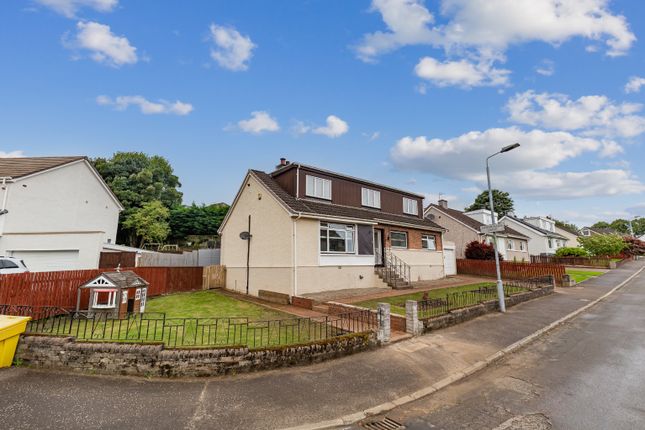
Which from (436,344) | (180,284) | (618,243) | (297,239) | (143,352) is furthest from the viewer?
(618,243)

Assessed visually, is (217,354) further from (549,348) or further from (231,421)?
(549,348)

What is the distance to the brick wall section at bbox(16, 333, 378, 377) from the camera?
6.43m

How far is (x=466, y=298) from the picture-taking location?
538 inches

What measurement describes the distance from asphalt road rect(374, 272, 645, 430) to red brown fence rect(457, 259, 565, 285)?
1470 centimetres

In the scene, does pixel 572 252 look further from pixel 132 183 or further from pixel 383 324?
pixel 132 183

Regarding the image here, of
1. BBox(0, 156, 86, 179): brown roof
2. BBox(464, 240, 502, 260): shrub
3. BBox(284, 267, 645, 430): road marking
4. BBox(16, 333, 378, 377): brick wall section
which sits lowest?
BBox(284, 267, 645, 430): road marking

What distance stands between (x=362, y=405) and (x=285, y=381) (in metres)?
1.71

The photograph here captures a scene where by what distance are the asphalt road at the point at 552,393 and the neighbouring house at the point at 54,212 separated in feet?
56.7

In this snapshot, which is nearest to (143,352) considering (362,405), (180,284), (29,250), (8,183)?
(362,405)

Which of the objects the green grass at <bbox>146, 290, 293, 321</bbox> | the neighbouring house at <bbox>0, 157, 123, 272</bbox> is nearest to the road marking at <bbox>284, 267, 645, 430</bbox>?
the green grass at <bbox>146, 290, 293, 321</bbox>

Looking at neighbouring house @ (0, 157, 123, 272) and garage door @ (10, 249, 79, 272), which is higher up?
neighbouring house @ (0, 157, 123, 272)

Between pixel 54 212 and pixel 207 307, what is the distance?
16.1 metres

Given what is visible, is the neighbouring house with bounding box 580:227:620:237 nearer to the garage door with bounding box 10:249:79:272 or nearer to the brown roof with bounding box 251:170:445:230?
the brown roof with bounding box 251:170:445:230

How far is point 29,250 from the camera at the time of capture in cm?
1617
